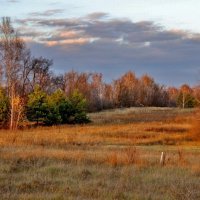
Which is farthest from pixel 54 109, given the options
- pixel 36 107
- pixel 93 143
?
pixel 93 143

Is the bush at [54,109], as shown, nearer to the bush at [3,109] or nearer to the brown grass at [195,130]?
the bush at [3,109]

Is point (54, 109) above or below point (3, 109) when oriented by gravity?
below

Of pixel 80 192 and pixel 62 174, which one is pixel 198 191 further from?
pixel 62 174

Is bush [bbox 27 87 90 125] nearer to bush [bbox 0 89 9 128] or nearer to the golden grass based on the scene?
bush [bbox 0 89 9 128]

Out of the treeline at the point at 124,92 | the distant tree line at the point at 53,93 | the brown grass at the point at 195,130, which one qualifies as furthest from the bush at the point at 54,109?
the treeline at the point at 124,92

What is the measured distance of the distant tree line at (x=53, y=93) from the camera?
6375 cm

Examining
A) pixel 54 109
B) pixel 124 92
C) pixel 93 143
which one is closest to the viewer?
pixel 93 143

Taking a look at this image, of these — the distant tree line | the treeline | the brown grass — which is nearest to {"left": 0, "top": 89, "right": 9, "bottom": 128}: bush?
the distant tree line

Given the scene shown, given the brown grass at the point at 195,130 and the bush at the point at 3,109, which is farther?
the bush at the point at 3,109

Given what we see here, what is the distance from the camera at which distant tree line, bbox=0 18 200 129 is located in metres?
63.8

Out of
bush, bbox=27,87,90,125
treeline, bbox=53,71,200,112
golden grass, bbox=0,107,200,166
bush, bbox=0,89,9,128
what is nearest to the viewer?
golden grass, bbox=0,107,200,166

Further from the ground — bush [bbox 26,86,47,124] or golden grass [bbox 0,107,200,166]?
bush [bbox 26,86,47,124]

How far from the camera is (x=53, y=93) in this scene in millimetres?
67938

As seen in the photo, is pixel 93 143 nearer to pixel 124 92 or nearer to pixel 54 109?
pixel 54 109
